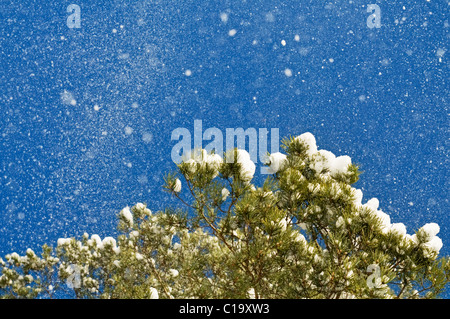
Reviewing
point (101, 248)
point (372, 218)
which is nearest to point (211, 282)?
point (372, 218)

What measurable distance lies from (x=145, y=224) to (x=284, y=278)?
4.51 ft

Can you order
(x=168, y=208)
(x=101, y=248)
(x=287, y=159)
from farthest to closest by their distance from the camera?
1. (x=101, y=248)
2. (x=287, y=159)
3. (x=168, y=208)

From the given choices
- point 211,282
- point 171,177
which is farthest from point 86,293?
point 171,177

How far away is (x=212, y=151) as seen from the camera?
1.95m

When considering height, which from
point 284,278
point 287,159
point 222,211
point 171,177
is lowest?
point 284,278

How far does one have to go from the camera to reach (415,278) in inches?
75.7

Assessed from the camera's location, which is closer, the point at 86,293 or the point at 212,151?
the point at 212,151

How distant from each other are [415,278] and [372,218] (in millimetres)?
371

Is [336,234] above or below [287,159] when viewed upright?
below

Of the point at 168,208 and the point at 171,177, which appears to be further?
the point at 168,208

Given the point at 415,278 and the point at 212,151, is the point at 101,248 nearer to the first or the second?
the point at 212,151
